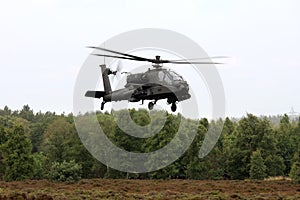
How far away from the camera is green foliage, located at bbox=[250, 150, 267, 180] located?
232 ft

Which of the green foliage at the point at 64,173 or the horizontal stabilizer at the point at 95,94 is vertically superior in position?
the horizontal stabilizer at the point at 95,94

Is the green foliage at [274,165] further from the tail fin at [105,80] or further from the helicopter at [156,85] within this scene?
the helicopter at [156,85]

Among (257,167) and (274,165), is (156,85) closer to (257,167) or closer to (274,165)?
(257,167)

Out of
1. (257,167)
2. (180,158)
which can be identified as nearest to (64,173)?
(180,158)

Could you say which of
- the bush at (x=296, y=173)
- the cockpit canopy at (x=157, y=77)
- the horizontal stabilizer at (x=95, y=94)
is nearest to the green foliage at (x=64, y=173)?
the bush at (x=296, y=173)

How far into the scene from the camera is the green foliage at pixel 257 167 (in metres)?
70.8

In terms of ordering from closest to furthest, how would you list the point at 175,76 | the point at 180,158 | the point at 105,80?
1. the point at 175,76
2. the point at 105,80
3. the point at 180,158

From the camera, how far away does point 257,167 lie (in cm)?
7094

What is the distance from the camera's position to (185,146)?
7544 centimetres

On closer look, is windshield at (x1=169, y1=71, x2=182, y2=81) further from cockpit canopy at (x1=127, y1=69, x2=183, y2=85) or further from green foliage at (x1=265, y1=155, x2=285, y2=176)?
green foliage at (x1=265, y1=155, x2=285, y2=176)

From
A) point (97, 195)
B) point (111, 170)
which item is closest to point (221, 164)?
point (111, 170)

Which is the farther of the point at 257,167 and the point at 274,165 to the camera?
the point at 274,165

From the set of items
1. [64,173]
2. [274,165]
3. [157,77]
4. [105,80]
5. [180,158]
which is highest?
[105,80]

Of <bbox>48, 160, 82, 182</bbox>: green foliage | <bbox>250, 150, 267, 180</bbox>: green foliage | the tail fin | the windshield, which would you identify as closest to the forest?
<bbox>250, 150, 267, 180</bbox>: green foliage
